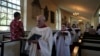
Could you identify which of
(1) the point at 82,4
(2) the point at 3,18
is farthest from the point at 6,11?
(1) the point at 82,4

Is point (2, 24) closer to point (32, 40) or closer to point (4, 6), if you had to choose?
point (4, 6)

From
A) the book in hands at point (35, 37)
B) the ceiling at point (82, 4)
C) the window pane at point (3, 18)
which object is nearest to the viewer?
the book in hands at point (35, 37)

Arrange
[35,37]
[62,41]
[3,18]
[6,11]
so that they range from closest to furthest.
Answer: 1. [35,37]
2. [62,41]
3. [3,18]
4. [6,11]

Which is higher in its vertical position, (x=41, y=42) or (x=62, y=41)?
(x=41, y=42)

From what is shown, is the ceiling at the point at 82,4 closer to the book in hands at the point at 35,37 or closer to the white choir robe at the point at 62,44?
the white choir robe at the point at 62,44

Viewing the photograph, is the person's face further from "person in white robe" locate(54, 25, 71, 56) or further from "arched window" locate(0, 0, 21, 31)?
"arched window" locate(0, 0, 21, 31)

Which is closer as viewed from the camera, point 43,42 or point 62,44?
point 43,42

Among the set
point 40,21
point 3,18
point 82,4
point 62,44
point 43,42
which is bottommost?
point 62,44

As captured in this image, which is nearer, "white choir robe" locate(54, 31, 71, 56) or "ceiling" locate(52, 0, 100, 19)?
"white choir robe" locate(54, 31, 71, 56)

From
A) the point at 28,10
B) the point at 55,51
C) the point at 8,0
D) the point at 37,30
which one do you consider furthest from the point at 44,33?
the point at 28,10

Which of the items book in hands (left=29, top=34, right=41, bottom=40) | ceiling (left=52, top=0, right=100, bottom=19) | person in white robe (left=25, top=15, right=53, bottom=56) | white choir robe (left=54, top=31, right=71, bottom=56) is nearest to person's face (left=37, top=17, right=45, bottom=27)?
person in white robe (left=25, top=15, right=53, bottom=56)

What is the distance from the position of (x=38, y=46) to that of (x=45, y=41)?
166 mm

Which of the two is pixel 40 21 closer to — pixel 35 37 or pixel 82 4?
pixel 35 37

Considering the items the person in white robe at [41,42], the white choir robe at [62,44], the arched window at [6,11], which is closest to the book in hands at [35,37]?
the person in white robe at [41,42]
